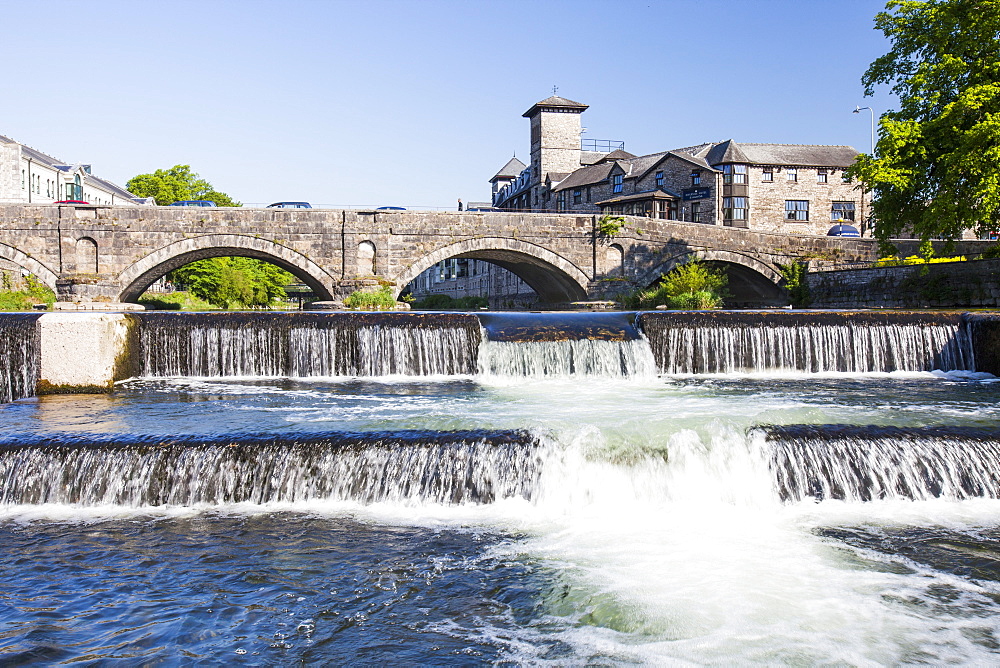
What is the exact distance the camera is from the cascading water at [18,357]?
498 inches

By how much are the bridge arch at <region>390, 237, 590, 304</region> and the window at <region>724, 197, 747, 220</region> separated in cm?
1932

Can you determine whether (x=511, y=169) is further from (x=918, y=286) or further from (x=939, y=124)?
(x=939, y=124)

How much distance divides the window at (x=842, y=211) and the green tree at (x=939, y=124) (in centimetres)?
3196

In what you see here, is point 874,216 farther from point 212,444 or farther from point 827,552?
point 212,444

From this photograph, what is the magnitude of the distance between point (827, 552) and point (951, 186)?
1926 cm

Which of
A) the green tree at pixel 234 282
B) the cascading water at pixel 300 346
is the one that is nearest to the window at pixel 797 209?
the green tree at pixel 234 282

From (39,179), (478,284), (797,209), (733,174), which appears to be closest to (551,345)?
(733,174)

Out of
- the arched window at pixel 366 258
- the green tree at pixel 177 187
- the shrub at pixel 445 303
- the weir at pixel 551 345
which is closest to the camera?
the weir at pixel 551 345

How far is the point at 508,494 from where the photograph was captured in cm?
744

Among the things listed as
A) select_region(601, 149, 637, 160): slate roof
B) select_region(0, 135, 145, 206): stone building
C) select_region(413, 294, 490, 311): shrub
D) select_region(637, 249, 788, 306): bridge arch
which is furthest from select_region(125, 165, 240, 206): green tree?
select_region(637, 249, 788, 306): bridge arch

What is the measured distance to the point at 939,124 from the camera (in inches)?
855

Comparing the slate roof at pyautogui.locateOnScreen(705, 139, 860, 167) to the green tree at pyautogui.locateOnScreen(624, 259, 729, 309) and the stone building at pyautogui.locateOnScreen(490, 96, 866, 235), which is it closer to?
the stone building at pyautogui.locateOnScreen(490, 96, 866, 235)

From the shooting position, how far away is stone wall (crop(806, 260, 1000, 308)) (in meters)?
24.5

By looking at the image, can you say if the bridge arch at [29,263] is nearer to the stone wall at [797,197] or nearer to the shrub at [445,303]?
the shrub at [445,303]
